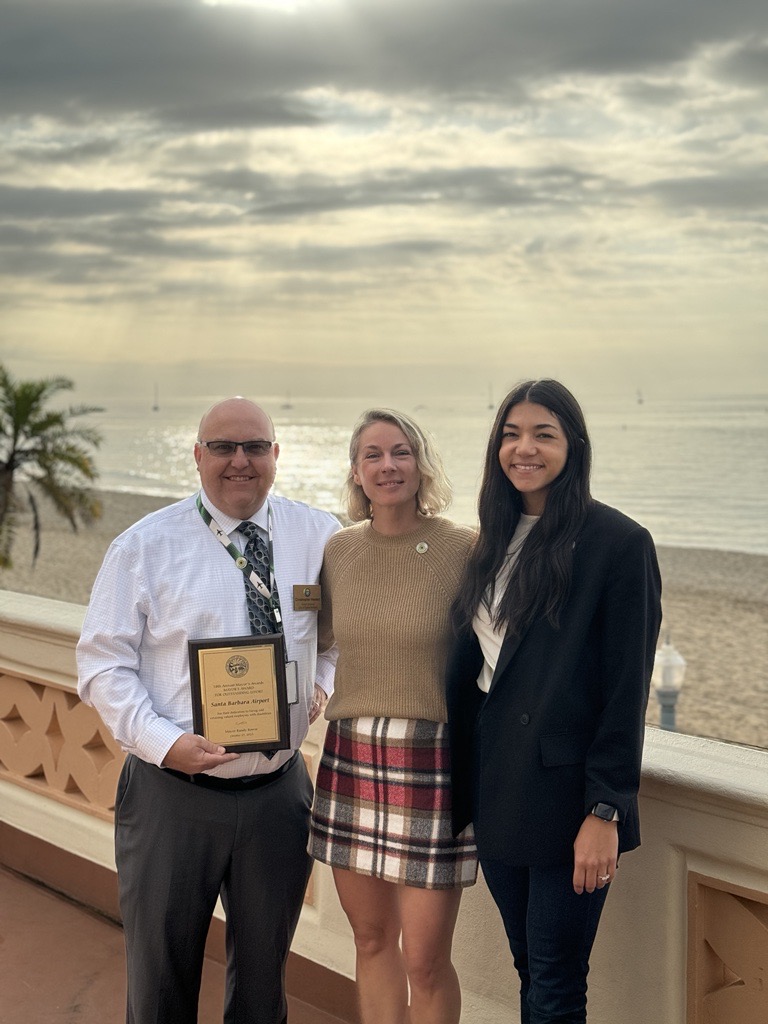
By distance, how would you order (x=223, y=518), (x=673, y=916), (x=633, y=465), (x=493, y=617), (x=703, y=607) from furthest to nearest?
(x=633, y=465) < (x=703, y=607) < (x=223, y=518) < (x=673, y=916) < (x=493, y=617)

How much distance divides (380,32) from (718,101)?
100ft

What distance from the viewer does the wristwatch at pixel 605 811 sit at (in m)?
2.06

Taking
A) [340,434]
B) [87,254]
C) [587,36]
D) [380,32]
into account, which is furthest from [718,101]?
[87,254]

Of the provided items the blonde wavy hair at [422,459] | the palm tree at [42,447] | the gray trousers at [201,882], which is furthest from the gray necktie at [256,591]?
the palm tree at [42,447]

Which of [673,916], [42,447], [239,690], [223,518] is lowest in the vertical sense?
[42,447]

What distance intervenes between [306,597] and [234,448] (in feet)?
1.33

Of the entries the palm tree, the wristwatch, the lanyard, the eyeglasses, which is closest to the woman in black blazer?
the wristwatch

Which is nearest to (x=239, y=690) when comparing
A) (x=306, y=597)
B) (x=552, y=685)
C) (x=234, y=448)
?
(x=306, y=597)

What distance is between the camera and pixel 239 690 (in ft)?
7.80

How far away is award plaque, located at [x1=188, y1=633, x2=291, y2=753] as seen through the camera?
93.4 inches

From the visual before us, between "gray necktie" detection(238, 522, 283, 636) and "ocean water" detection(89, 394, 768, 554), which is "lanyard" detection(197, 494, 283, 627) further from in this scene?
"ocean water" detection(89, 394, 768, 554)

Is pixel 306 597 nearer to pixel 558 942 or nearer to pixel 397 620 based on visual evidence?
pixel 397 620

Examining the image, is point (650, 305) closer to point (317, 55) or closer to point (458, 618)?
point (317, 55)

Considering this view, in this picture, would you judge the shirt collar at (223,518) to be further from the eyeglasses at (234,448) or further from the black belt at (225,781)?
the black belt at (225,781)
